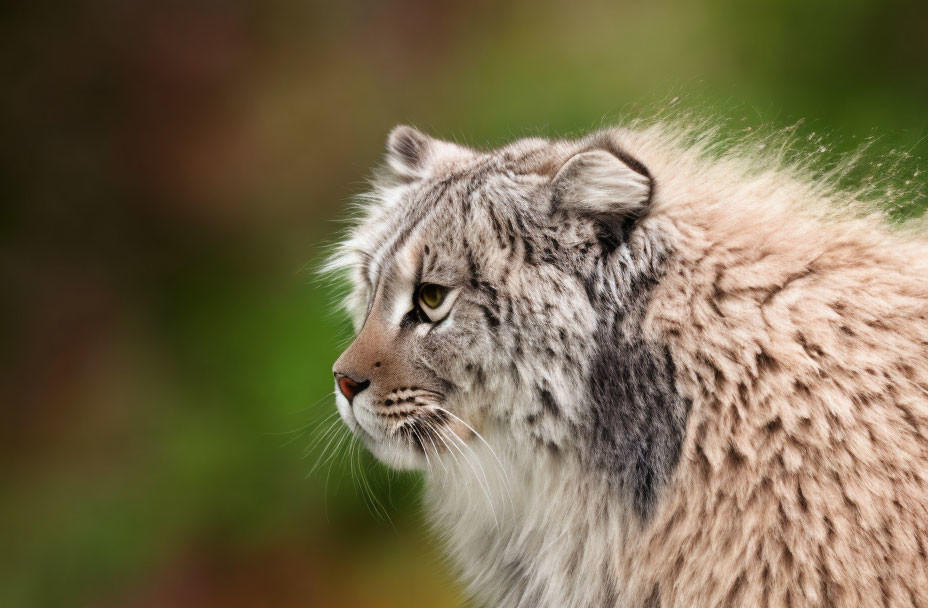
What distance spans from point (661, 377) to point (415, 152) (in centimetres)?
151

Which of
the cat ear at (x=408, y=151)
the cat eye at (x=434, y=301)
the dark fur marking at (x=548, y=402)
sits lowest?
the dark fur marking at (x=548, y=402)

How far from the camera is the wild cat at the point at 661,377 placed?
8.38ft

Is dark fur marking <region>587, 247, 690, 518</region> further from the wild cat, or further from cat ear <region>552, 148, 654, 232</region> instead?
cat ear <region>552, 148, 654, 232</region>

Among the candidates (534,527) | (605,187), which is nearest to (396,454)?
(534,527)

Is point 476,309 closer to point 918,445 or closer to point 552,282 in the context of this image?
point 552,282

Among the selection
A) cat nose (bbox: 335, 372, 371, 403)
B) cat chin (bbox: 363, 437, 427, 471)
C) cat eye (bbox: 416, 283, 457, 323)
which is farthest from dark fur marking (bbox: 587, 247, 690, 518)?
cat nose (bbox: 335, 372, 371, 403)

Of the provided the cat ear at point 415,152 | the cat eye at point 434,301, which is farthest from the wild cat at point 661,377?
the cat ear at point 415,152

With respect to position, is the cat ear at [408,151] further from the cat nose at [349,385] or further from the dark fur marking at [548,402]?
the dark fur marking at [548,402]

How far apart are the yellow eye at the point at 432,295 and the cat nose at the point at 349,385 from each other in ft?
0.98

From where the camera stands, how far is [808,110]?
6.13 m

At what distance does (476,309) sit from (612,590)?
3.01 feet

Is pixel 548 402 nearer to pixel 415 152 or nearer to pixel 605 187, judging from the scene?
pixel 605 187

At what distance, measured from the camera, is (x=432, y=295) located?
2988mm

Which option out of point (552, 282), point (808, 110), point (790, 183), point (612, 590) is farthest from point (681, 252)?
point (808, 110)
